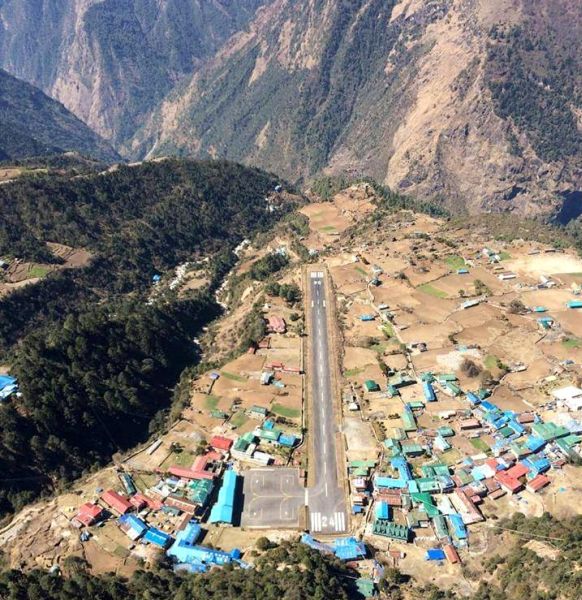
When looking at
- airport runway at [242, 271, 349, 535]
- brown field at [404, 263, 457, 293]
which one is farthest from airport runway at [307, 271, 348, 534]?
brown field at [404, 263, 457, 293]

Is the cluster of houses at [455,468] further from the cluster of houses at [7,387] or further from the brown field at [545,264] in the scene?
the cluster of houses at [7,387]

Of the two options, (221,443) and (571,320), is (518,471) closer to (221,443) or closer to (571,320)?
(221,443)

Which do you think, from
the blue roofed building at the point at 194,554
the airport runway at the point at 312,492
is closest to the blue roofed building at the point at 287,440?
the airport runway at the point at 312,492

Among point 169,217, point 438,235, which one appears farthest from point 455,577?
point 169,217

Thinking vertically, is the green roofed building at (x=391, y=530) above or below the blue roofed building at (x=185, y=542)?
above

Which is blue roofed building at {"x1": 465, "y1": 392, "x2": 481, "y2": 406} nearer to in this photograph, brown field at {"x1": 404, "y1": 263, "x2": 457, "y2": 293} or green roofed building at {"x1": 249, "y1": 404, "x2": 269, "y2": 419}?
green roofed building at {"x1": 249, "y1": 404, "x2": 269, "y2": 419}

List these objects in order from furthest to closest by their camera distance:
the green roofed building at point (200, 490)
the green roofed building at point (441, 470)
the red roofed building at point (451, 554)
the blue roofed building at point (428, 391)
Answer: the blue roofed building at point (428, 391), the green roofed building at point (441, 470), the green roofed building at point (200, 490), the red roofed building at point (451, 554)
